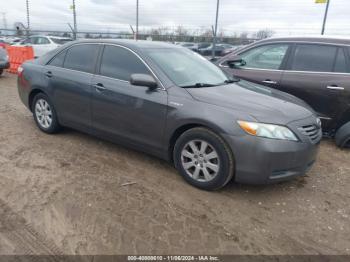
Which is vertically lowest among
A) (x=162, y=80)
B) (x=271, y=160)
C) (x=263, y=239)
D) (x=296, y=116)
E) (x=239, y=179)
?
(x=263, y=239)

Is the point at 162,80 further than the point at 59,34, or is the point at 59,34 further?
the point at 59,34

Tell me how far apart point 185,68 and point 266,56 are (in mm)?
2165

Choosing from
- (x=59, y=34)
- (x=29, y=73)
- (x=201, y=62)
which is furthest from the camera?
(x=59, y=34)

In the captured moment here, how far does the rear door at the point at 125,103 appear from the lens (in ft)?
12.2

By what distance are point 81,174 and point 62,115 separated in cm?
137

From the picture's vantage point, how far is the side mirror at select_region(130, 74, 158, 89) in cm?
362

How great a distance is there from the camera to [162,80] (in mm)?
3709

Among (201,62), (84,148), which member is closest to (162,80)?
(201,62)

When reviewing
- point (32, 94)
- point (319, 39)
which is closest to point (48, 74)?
point (32, 94)

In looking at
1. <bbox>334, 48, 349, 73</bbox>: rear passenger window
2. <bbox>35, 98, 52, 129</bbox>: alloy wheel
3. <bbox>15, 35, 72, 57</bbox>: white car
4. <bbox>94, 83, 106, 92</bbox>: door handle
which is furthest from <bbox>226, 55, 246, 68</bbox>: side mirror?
<bbox>15, 35, 72, 57</bbox>: white car

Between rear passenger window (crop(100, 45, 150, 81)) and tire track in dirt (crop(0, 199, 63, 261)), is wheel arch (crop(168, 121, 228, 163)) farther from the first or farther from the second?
tire track in dirt (crop(0, 199, 63, 261))

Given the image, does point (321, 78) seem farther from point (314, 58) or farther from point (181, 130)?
point (181, 130)

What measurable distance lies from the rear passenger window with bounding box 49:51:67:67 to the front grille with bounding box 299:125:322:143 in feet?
11.7

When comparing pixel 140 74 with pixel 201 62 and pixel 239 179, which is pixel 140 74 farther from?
pixel 239 179
